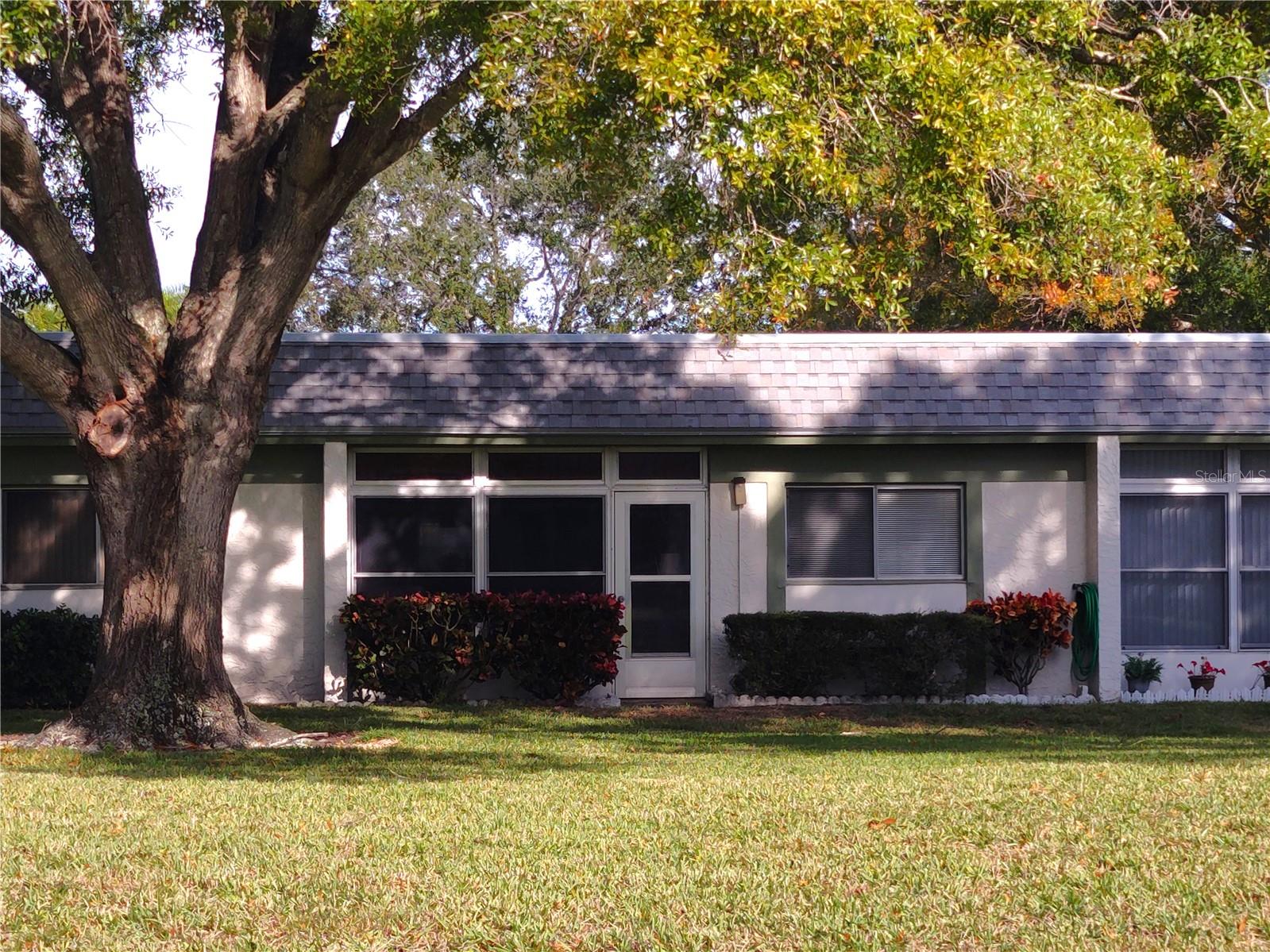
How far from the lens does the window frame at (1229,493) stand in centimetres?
1605

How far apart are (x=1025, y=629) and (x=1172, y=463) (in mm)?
2663

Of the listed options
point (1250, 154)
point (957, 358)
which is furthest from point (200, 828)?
point (957, 358)

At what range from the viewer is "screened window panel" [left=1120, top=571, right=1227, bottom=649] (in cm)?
1614

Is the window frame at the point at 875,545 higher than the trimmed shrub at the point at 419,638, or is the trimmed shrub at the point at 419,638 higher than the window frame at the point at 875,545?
the window frame at the point at 875,545

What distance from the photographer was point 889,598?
15.9 m

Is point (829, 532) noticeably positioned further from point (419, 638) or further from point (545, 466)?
point (419, 638)

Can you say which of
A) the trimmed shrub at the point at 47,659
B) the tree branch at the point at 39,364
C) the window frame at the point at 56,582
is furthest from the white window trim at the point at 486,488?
the tree branch at the point at 39,364

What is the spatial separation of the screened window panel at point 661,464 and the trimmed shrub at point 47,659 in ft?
19.9

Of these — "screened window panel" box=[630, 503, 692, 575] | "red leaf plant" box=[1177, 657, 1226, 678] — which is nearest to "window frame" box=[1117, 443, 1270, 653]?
"red leaf plant" box=[1177, 657, 1226, 678]

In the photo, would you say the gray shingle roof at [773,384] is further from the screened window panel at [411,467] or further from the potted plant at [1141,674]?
the potted plant at [1141,674]

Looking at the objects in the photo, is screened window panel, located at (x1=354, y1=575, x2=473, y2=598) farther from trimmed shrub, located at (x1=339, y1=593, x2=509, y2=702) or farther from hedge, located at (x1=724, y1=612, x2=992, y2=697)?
hedge, located at (x1=724, y1=612, x2=992, y2=697)

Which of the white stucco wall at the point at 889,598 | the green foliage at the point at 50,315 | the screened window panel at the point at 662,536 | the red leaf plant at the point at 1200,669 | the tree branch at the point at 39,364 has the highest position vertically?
the green foliage at the point at 50,315

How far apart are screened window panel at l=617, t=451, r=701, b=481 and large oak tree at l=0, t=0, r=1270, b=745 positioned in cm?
374

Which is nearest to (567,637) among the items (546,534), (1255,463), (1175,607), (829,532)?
(546,534)
